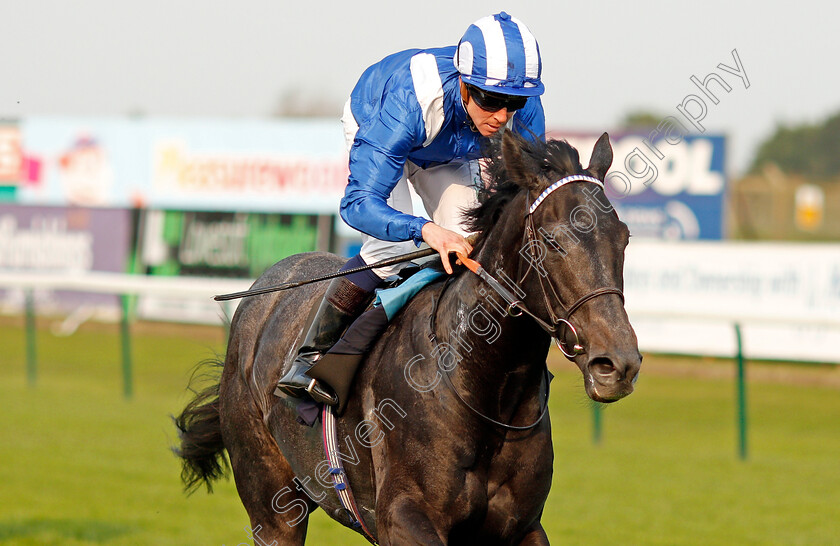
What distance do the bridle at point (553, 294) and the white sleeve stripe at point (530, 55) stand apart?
0.48m

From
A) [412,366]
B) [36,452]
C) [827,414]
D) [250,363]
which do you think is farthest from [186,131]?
[412,366]

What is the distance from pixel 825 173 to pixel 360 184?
1332 inches

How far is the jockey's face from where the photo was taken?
3.28m

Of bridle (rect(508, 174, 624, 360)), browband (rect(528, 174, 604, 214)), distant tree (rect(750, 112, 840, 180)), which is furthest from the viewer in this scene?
distant tree (rect(750, 112, 840, 180))

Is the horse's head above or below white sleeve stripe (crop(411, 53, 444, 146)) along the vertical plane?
below

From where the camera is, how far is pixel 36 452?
841 centimetres

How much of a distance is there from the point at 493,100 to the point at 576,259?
0.77 metres

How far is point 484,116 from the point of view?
330cm

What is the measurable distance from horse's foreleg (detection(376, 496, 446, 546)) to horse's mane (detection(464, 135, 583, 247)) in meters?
0.83

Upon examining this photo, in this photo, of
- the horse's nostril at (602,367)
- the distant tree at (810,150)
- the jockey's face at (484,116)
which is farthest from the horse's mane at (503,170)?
the distant tree at (810,150)

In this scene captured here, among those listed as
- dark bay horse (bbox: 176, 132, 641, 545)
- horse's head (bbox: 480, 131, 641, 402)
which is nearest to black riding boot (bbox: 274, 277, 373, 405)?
dark bay horse (bbox: 176, 132, 641, 545)

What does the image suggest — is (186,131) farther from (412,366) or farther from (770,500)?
(412,366)

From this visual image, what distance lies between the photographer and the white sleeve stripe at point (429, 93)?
3354 mm

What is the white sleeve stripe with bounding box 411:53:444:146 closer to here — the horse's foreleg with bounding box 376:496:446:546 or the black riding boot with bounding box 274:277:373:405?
the black riding boot with bounding box 274:277:373:405
